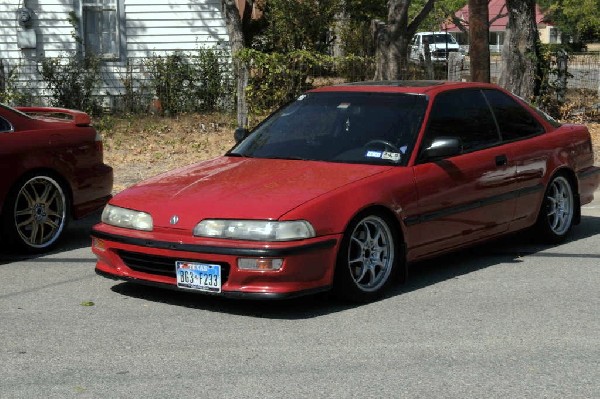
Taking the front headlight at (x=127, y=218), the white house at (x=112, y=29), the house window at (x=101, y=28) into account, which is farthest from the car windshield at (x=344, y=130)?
the house window at (x=101, y=28)

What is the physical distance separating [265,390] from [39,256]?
4131 mm

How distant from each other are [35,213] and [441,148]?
3547mm

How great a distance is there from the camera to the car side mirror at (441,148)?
7199mm

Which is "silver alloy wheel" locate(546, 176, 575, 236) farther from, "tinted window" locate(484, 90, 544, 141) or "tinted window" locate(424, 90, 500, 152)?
"tinted window" locate(424, 90, 500, 152)

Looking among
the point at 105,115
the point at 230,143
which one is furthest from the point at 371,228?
the point at 105,115

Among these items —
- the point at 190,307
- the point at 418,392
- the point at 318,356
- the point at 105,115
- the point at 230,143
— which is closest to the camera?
the point at 418,392

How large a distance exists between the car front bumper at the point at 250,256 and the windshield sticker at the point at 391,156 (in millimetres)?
1009

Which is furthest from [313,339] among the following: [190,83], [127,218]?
[190,83]

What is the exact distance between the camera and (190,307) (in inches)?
262

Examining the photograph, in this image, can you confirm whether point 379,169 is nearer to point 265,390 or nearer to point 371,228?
point 371,228

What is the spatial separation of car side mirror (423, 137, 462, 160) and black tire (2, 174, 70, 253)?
11.0 feet

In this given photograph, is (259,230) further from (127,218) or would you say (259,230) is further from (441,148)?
(441,148)

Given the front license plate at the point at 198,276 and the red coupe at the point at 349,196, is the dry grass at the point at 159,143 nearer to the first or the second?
the red coupe at the point at 349,196

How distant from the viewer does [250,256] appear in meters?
6.19
